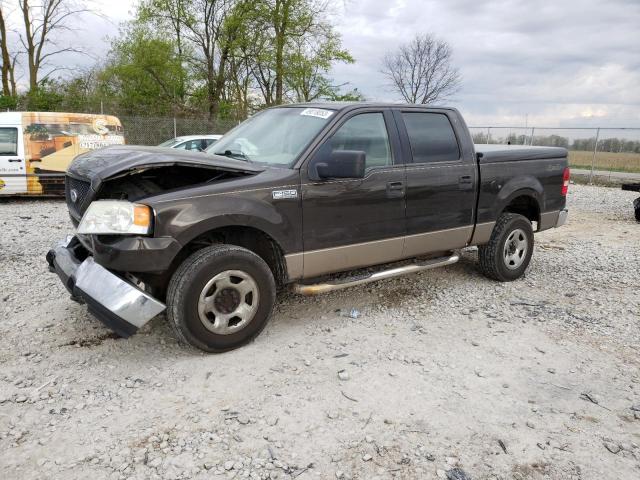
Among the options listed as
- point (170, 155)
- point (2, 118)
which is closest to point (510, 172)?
point (170, 155)

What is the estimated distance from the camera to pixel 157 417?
286 centimetres

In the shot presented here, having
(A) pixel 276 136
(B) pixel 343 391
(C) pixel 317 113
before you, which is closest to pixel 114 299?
(B) pixel 343 391

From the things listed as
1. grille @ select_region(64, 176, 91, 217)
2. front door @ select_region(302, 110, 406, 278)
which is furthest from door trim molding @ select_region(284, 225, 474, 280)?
grille @ select_region(64, 176, 91, 217)

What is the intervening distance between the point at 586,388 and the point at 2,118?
478 inches

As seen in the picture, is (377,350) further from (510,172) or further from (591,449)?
(510,172)

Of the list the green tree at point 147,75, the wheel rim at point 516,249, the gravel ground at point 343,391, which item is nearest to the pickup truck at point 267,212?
the wheel rim at point 516,249

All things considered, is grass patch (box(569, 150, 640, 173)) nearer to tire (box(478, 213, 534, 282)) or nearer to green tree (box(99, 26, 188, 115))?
tire (box(478, 213, 534, 282))

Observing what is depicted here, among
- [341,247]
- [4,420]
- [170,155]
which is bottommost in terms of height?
[4,420]

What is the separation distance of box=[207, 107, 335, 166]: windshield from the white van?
8.07m

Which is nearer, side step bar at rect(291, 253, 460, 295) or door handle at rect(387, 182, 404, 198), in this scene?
side step bar at rect(291, 253, 460, 295)

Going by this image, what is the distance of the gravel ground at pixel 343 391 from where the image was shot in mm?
2521

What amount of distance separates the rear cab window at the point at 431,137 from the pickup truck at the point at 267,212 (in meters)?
0.01

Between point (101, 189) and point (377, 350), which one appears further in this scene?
point (377, 350)

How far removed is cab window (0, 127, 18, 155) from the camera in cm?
1055
